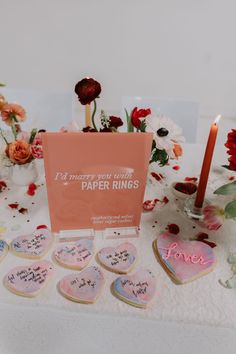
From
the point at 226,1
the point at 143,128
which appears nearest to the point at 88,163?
the point at 143,128

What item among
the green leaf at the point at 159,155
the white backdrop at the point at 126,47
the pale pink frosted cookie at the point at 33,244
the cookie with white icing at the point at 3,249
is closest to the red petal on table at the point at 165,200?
the green leaf at the point at 159,155

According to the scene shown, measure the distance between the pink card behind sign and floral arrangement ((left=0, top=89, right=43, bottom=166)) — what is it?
0.59 feet

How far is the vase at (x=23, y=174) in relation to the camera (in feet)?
3.06

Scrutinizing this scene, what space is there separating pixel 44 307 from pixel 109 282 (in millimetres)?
142

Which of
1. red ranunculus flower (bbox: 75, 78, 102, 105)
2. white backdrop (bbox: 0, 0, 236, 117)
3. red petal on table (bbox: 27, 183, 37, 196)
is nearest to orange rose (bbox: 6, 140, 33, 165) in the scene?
red petal on table (bbox: 27, 183, 37, 196)

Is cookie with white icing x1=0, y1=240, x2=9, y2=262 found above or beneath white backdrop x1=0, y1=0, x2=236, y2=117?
beneath

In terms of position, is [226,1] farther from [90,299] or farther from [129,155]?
[90,299]

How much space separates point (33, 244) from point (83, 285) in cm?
17

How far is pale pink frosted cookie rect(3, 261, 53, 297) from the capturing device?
2.06 feet

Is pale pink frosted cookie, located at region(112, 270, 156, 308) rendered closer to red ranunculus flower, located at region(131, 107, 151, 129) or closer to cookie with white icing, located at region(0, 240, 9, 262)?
cookie with white icing, located at region(0, 240, 9, 262)

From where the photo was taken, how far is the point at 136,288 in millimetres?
640

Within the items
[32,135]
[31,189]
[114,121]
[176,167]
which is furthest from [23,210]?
[176,167]

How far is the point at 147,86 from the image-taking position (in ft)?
7.55

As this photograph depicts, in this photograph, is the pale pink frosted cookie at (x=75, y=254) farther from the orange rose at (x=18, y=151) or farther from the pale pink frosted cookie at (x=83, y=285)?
the orange rose at (x=18, y=151)
